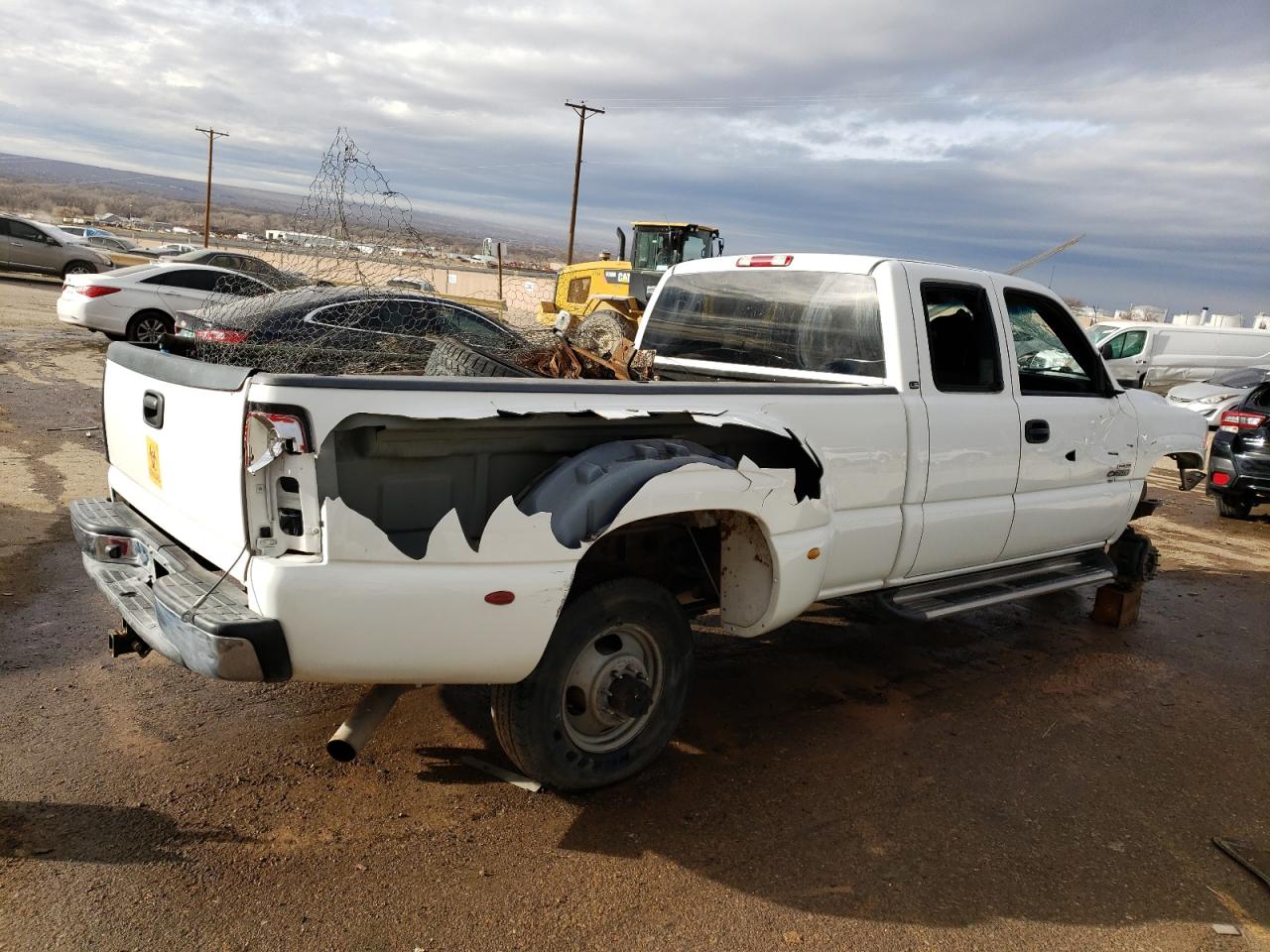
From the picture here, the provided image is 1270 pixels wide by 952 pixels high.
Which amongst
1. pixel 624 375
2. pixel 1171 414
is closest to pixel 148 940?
pixel 624 375

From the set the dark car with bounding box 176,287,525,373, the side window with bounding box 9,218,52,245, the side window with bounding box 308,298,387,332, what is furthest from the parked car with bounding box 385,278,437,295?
the side window with bounding box 9,218,52,245

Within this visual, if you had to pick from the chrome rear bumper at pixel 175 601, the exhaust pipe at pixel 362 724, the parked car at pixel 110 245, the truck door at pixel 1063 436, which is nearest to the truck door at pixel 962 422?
the truck door at pixel 1063 436

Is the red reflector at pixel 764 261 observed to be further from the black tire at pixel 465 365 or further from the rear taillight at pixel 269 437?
the rear taillight at pixel 269 437

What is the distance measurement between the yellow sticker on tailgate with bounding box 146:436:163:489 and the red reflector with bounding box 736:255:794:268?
3073 mm

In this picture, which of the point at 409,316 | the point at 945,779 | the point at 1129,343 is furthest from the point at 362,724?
the point at 1129,343

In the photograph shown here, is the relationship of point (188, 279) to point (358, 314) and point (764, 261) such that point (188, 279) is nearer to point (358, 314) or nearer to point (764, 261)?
point (358, 314)

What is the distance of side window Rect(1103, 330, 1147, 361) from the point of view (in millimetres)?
23688

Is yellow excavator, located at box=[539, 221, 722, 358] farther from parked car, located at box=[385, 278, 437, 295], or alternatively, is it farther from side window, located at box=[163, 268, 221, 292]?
parked car, located at box=[385, 278, 437, 295]

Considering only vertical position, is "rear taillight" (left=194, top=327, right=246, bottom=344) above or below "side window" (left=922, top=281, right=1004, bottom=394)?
below

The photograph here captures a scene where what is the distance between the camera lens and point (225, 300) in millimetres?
8836

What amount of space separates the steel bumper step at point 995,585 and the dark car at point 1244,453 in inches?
208

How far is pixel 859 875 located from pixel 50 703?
10.9 ft

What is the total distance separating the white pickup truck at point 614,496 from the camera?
293 cm

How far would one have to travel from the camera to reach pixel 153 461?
365cm
